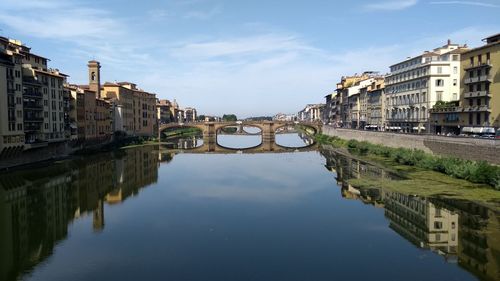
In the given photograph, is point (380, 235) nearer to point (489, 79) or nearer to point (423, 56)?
point (489, 79)

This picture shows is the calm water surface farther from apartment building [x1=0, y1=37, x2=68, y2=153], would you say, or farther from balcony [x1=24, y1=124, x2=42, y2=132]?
balcony [x1=24, y1=124, x2=42, y2=132]

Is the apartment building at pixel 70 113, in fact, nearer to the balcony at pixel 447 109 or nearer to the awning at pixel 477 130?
the balcony at pixel 447 109

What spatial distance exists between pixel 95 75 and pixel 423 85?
6106 centimetres

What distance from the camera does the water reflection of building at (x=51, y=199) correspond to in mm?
22344

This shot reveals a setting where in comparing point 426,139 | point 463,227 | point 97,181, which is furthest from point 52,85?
point 463,227

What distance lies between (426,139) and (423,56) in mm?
20609

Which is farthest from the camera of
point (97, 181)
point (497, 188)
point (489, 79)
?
point (489, 79)

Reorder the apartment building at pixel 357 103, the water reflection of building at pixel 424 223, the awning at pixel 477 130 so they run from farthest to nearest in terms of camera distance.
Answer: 1. the apartment building at pixel 357 103
2. the awning at pixel 477 130
3. the water reflection of building at pixel 424 223

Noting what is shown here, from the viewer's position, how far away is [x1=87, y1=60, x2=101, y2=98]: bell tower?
284 ft

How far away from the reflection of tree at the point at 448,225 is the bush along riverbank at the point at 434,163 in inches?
249

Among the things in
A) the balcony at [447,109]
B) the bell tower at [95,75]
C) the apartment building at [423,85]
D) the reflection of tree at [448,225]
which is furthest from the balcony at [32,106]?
the apartment building at [423,85]

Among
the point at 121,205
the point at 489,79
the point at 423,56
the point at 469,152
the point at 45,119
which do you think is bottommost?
the point at 121,205

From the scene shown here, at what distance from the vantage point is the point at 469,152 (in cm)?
4100

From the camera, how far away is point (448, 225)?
25.7 meters
